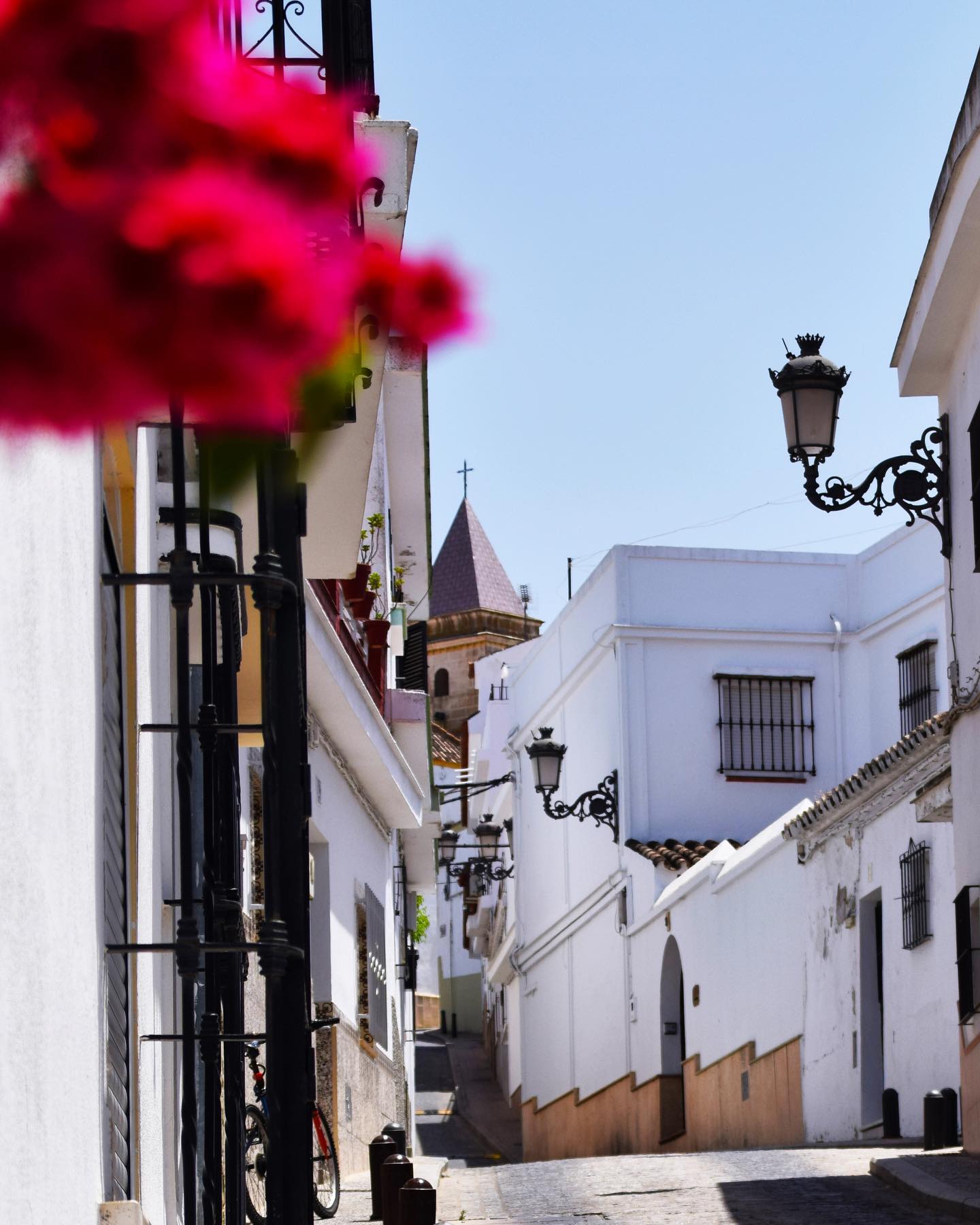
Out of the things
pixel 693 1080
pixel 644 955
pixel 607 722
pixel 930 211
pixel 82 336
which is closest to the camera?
pixel 82 336

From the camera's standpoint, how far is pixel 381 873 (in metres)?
18.4

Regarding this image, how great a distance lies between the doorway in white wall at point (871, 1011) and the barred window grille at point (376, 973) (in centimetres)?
438

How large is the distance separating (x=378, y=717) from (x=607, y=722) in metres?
11.2

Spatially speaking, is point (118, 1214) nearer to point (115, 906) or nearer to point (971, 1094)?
point (115, 906)

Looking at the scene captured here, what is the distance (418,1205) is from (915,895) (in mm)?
8192

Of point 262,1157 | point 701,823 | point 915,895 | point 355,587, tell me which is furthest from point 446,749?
point 262,1157

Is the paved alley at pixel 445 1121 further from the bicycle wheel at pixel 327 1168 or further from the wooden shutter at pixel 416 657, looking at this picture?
the bicycle wheel at pixel 327 1168

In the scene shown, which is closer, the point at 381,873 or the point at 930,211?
the point at 930,211

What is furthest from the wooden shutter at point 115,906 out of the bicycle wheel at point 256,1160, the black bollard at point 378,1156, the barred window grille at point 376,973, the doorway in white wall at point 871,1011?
the doorway in white wall at point 871,1011

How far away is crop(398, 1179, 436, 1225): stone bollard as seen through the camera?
889cm

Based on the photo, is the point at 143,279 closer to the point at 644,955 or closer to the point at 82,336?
the point at 82,336

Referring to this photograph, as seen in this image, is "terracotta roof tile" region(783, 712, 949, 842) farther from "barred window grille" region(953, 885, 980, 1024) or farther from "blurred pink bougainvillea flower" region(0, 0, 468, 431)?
"blurred pink bougainvillea flower" region(0, 0, 468, 431)

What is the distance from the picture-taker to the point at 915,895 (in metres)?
16.0

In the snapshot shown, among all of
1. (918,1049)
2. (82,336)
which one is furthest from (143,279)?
(918,1049)
